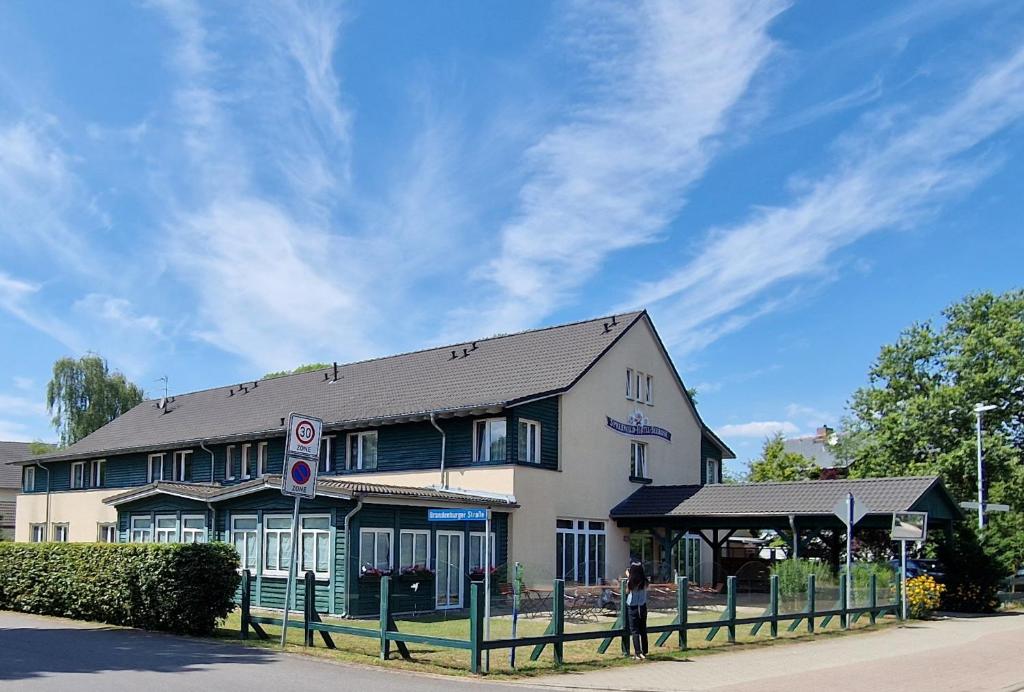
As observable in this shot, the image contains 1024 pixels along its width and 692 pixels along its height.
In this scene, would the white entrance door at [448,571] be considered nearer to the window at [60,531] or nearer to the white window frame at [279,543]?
the white window frame at [279,543]

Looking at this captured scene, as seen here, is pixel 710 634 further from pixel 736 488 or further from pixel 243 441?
pixel 243 441

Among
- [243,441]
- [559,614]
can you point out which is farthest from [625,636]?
[243,441]

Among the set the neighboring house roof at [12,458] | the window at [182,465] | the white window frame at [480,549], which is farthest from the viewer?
the neighboring house roof at [12,458]

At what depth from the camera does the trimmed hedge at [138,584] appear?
57.2 ft

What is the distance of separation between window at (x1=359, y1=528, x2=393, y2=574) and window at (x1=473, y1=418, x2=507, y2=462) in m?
4.75

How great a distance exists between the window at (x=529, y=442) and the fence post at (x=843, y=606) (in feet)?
29.4

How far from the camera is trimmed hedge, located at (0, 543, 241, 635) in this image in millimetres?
17438

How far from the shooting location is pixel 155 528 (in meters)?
28.3

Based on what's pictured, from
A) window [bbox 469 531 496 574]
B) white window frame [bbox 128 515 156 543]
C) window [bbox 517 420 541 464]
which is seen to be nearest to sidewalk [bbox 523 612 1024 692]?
window [bbox 469 531 496 574]

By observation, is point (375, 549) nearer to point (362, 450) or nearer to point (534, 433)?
point (534, 433)

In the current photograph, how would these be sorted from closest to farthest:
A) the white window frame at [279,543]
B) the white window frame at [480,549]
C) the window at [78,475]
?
1. the white window frame at [279,543]
2. the white window frame at [480,549]
3. the window at [78,475]

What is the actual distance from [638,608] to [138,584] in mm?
9008

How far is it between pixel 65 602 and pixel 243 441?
13641 mm

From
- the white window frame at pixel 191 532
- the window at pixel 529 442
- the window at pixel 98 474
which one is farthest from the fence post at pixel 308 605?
the window at pixel 98 474
